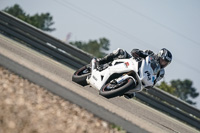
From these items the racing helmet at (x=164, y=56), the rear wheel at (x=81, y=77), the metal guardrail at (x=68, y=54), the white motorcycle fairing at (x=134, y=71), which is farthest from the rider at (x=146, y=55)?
the metal guardrail at (x=68, y=54)

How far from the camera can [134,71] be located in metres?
6.33

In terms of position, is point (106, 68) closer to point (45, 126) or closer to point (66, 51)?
point (45, 126)

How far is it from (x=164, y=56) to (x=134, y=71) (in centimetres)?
65

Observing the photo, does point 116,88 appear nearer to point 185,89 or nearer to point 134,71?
point 134,71

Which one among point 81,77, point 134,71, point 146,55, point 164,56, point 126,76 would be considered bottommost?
point 81,77

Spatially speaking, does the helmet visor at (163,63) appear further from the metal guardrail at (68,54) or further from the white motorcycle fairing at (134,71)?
the metal guardrail at (68,54)

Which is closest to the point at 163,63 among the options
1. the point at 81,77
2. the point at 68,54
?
the point at 81,77

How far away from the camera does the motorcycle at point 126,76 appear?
6139mm

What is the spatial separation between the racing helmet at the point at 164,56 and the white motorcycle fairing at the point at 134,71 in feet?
0.60

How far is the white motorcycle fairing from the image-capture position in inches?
248

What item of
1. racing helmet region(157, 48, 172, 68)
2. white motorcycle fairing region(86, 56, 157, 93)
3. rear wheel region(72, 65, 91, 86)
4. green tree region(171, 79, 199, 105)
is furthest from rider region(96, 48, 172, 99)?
green tree region(171, 79, 199, 105)

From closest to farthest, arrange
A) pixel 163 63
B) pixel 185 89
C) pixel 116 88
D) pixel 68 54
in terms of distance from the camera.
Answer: pixel 116 88 → pixel 163 63 → pixel 68 54 → pixel 185 89

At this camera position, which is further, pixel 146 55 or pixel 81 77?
pixel 81 77

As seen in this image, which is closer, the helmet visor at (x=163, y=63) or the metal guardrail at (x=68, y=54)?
the helmet visor at (x=163, y=63)
